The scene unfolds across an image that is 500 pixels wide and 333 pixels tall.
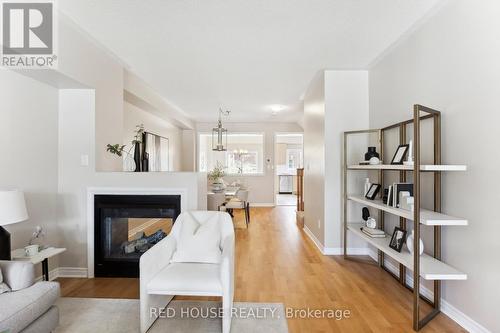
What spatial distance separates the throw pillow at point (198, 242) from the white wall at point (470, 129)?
77.4 inches

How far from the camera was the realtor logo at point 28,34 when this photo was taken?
207cm

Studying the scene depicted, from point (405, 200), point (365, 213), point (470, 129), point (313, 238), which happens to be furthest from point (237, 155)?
point (470, 129)

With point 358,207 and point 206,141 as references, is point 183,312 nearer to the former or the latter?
point 358,207

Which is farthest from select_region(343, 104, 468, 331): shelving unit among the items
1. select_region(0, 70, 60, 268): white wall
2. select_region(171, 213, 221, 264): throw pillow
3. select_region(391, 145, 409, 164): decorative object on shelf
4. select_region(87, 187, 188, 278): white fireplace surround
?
select_region(0, 70, 60, 268): white wall

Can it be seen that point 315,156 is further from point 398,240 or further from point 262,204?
point 262,204

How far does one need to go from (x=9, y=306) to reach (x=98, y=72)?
242cm

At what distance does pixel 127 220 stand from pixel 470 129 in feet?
11.1

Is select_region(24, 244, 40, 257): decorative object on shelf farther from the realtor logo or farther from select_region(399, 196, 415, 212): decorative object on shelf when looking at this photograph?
select_region(399, 196, 415, 212): decorative object on shelf

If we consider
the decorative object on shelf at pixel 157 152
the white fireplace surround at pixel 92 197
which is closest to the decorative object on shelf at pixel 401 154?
the white fireplace surround at pixel 92 197

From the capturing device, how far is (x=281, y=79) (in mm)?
4055

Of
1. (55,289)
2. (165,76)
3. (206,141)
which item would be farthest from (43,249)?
(206,141)

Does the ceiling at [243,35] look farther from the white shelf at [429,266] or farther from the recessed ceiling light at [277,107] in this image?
the white shelf at [429,266]

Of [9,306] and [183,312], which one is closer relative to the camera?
[9,306]

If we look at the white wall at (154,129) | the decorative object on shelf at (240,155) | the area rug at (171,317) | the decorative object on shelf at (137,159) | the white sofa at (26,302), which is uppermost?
the white wall at (154,129)
